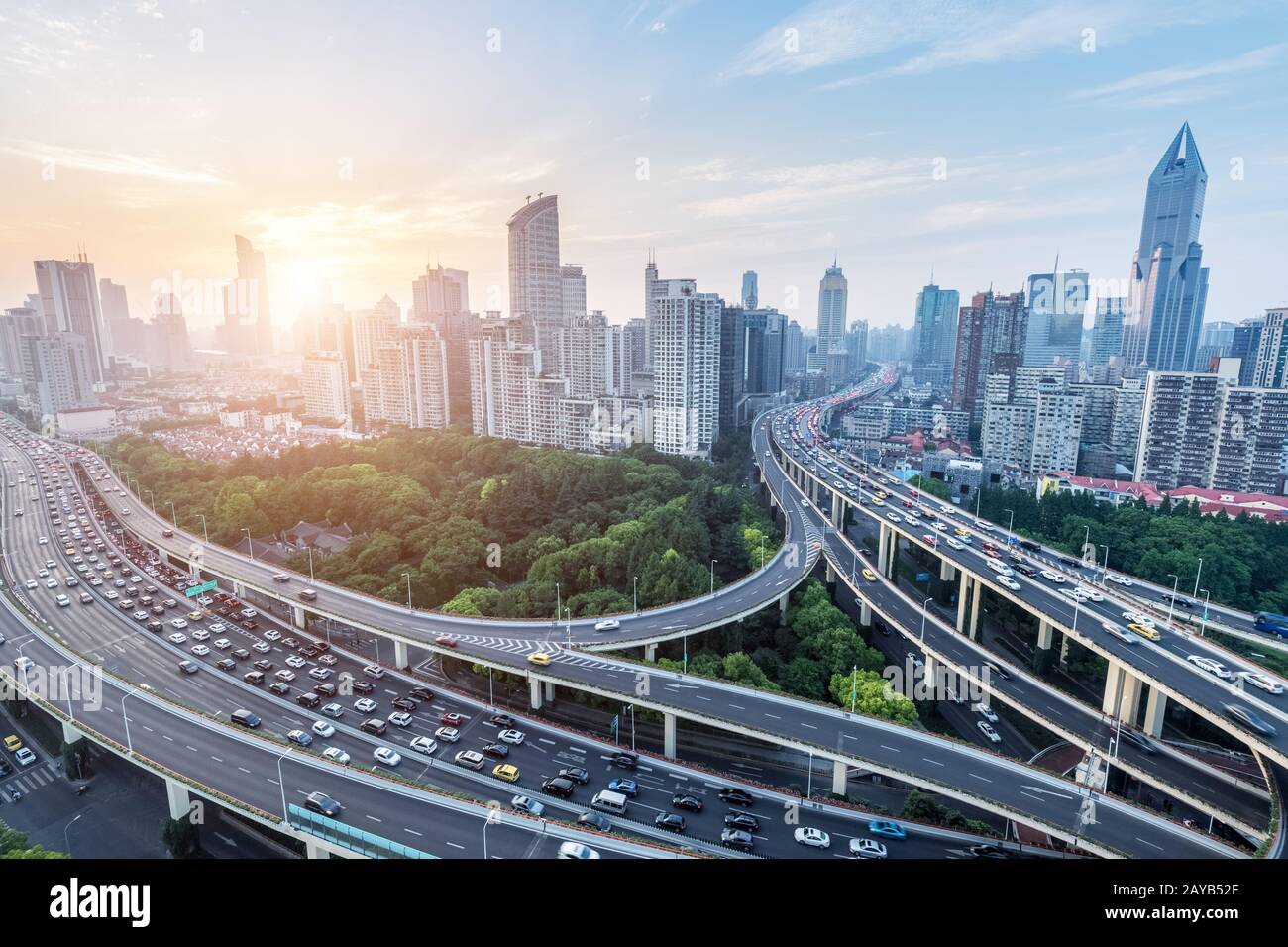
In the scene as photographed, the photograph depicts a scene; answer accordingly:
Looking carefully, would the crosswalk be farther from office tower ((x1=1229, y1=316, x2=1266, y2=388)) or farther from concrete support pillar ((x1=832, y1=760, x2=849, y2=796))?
office tower ((x1=1229, y1=316, x2=1266, y2=388))

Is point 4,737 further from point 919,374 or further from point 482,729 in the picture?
point 919,374

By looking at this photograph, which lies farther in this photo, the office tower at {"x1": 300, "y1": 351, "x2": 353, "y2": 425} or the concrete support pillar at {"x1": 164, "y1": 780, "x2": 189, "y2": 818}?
the office tower at {"x1": 300, "y1": 351, "x2": 353, "y2": 425}

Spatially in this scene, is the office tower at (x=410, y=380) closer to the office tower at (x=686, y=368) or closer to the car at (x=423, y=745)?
the office tower at (x=686, y=368)

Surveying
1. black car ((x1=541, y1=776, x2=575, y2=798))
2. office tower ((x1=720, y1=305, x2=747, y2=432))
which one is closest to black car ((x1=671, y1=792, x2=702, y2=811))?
black car ((x1=541, y1=776, x2=575, y2=798))

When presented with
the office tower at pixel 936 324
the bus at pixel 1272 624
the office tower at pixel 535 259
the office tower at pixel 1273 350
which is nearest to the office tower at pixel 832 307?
the office tower at pixel 936 324

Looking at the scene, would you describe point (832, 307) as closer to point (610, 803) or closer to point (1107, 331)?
point (1107, 331)

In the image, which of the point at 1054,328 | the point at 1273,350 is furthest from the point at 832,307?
the point at 1273,350
